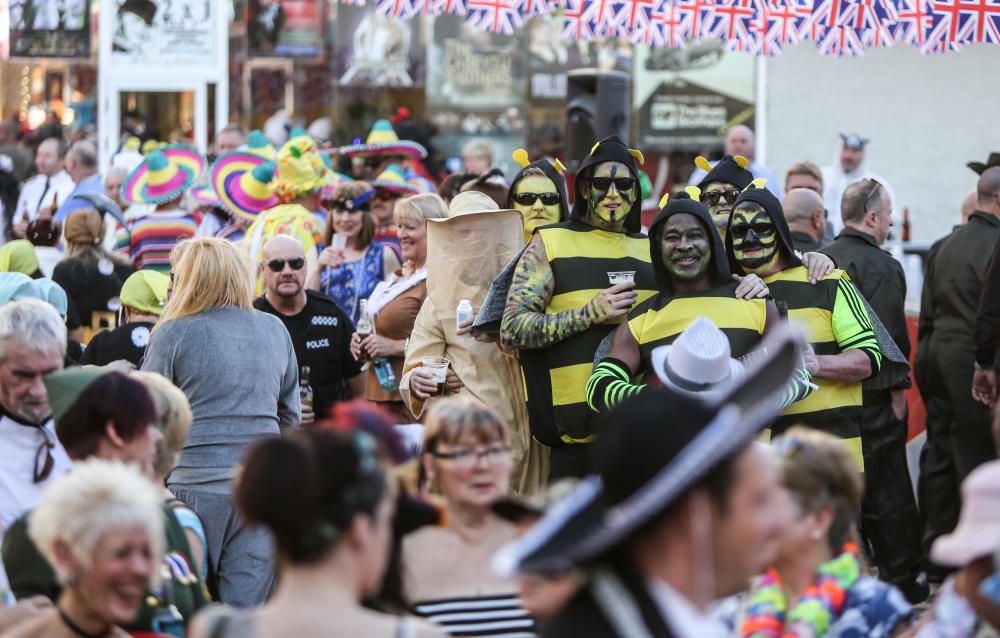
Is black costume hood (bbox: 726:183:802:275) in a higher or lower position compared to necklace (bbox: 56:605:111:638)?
higher

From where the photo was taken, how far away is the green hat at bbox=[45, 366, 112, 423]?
427cm

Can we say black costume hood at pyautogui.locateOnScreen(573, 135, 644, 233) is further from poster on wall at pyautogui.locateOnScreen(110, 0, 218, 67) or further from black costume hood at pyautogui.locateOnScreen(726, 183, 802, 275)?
poster on wall at pyautogui.locateOnScreen(110, 0, 218, 67)

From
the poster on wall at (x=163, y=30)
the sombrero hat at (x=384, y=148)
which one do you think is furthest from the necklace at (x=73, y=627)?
the poster on wall at (x=163, y=30)

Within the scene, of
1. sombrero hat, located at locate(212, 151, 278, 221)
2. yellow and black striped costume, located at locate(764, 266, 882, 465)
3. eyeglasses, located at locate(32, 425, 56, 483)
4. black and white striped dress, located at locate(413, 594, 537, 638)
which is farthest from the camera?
sombrero hat, located at locate(212, 151, 278, 221)

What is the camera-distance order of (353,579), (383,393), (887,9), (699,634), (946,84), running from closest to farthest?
(699,634) < (353,579) < (383,393) < (887,9) < (946,84)

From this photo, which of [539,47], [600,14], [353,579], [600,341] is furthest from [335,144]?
[353,579]

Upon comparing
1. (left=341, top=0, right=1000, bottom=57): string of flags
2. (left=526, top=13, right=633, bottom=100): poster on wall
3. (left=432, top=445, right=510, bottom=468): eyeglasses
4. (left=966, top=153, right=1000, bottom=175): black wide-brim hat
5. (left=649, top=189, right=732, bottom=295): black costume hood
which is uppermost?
(left=526, top=13, right=633, bottom=100): poster on wall

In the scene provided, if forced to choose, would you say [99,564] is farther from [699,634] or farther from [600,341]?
[600,341]

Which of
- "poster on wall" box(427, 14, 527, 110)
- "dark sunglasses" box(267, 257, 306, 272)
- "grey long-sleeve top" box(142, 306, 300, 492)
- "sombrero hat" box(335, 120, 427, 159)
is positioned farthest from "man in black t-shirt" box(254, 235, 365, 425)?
"poster on wall" box(427, 14, 527, 110)

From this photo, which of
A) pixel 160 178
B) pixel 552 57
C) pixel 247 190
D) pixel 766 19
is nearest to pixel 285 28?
pixel 552 57

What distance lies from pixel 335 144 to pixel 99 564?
16.2 meters

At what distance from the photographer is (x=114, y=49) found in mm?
17938

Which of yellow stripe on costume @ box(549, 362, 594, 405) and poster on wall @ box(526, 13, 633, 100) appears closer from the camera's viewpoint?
yellow stripe on costume @ box(549, 362, 594, 405)

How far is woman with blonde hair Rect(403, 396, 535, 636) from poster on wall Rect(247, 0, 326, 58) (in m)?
15.8
